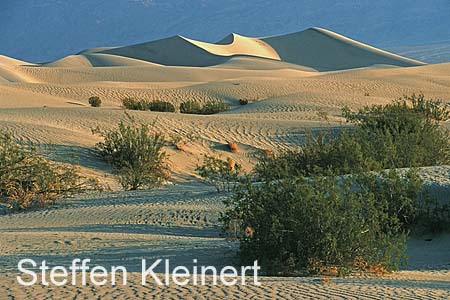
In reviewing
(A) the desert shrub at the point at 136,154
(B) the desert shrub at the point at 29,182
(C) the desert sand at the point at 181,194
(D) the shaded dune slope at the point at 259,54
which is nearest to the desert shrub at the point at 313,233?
(C) the desert sand at the point at 181,194

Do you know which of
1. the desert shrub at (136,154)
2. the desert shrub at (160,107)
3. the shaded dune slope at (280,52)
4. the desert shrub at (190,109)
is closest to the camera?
the desert shrub at (136,154)

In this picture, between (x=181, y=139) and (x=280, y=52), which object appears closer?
(x=181, y=139)

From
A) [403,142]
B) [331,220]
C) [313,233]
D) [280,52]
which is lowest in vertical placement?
[313,233]

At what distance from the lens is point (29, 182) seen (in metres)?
15.6

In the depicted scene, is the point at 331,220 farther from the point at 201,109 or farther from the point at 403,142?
the point at 201,109

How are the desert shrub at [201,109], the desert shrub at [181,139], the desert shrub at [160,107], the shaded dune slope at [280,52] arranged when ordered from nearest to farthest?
the desert shrub at [181,139]
the desert shrub at [201,109]
the desert shrub at [160,107]
the shaded dune slope at [280,52]

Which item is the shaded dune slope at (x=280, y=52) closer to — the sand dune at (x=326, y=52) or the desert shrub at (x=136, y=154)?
the sand dune at (x=326, y=52)

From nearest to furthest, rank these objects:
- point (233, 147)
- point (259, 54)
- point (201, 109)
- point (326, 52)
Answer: point (233, 147) → point (201, 109) → point (259, 54) → point (326, 52)

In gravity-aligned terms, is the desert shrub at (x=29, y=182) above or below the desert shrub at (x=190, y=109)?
below

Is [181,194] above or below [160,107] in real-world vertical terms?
below

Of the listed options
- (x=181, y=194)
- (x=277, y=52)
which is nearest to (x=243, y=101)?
(x=181, y=194)

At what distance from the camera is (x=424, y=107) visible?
2753 cm

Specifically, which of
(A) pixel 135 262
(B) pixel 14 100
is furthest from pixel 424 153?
(B) pixel 14 100

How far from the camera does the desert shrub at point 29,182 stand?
1497 centimetres
